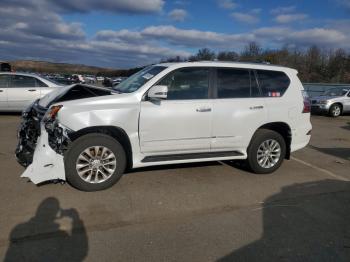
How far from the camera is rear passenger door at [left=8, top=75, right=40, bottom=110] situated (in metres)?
12.9

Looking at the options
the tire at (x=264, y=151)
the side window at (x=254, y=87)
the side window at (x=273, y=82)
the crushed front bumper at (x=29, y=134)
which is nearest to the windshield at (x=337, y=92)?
the side window at (x=273, y=82)

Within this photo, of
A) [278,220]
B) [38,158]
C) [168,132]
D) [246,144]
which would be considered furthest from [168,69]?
[278,220]

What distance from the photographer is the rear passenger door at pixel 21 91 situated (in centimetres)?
1290

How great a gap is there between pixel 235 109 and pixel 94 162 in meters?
2.38

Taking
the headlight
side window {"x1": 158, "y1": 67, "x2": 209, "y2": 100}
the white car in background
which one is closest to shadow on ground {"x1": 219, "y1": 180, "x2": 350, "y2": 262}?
side window {"x1": 158, "y1": 67, "x2": 209, "y2": 100}

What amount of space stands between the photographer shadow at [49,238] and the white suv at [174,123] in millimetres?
742

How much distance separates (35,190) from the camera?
5223 mm

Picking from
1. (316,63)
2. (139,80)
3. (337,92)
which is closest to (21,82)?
(139,80)

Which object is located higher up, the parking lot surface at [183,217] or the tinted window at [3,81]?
the tinted window at [3,81]

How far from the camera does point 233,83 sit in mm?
6176

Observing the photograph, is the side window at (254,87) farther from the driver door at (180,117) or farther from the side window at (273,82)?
the driver door at (180,117)

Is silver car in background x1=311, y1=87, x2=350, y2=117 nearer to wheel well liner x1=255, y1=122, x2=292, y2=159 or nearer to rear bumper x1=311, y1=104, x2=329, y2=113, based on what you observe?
rear bumper x1=311, y1=104, x2=329, y2=113

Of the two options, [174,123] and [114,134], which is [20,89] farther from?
[174,123]

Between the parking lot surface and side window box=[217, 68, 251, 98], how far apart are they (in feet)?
4.51
